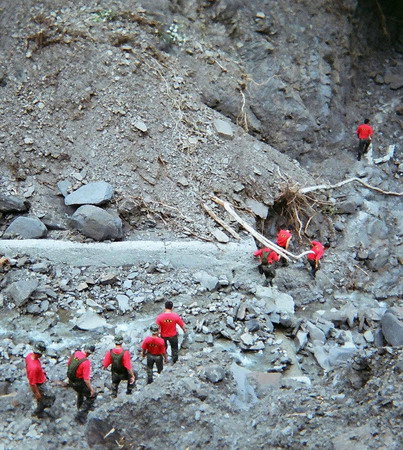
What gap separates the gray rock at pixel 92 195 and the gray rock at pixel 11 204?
2.44ft

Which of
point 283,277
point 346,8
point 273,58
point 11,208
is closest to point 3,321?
point 11,208

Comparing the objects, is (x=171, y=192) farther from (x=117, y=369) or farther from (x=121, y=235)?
(x=117, y=369)

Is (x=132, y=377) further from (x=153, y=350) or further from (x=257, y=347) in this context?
(x=257, y=347)

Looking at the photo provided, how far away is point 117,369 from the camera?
756cm

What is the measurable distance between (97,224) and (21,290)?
175cm

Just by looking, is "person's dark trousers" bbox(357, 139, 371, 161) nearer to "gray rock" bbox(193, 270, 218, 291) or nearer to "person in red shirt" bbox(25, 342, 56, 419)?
"gray rock" bbox(193, 270, 218, 291)

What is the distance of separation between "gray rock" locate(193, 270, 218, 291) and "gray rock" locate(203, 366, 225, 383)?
2097mm

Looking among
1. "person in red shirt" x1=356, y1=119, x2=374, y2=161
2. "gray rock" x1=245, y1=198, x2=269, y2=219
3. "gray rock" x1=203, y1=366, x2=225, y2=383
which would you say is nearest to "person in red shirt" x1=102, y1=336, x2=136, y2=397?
"gray rock" x1=203, y1=366, x2=225, y2=383

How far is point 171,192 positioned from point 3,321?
381 cm

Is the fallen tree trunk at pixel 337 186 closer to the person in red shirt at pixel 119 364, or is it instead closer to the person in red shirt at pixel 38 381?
the person in red shirt at pixel 119 364

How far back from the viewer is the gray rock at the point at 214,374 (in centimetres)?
793

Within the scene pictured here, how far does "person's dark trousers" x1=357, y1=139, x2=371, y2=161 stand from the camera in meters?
14.1

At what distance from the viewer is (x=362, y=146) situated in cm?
1422

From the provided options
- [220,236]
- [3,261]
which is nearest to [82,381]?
[3,261]
